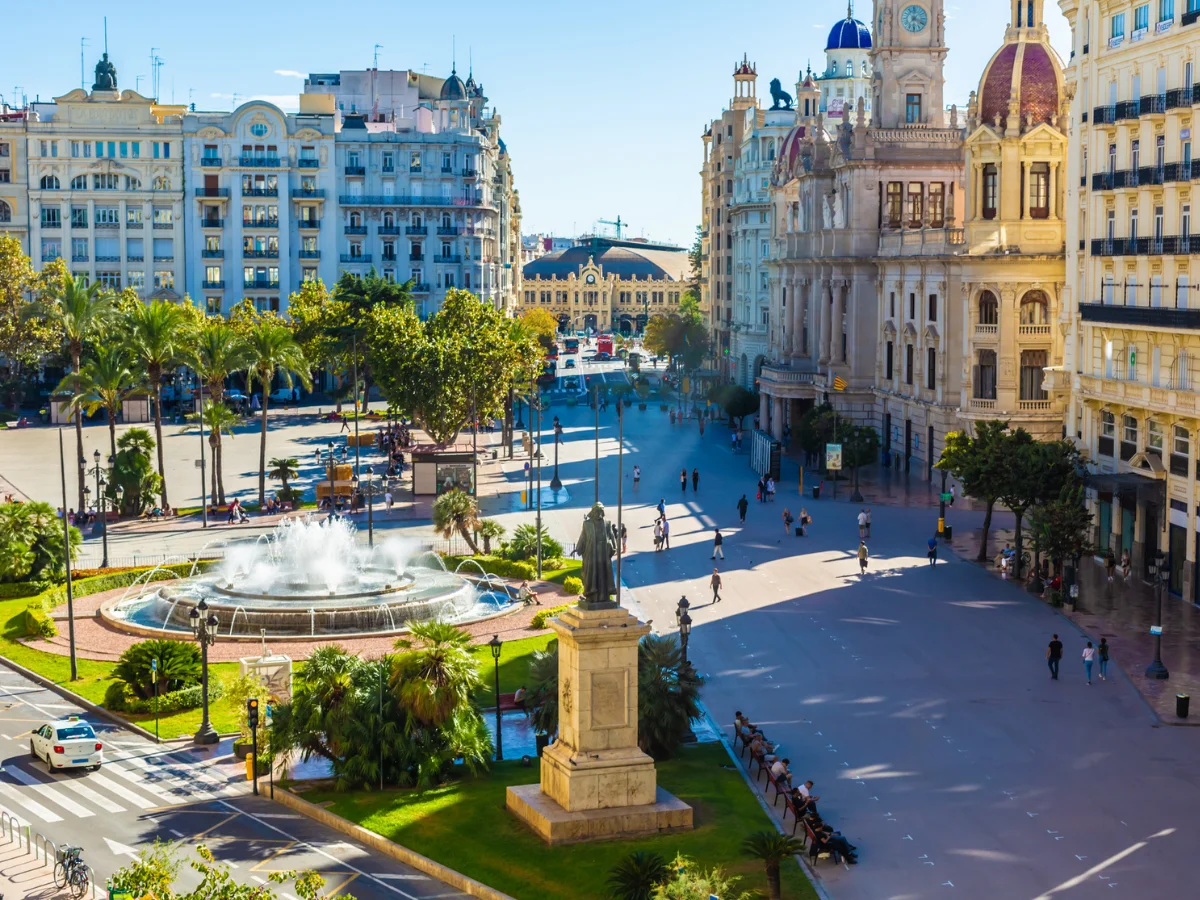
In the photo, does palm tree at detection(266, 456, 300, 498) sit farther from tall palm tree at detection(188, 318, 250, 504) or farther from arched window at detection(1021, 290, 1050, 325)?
arched window at detection(1021, 290, 1050, 325)

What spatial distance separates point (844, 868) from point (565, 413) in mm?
98758

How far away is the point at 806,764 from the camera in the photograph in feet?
122

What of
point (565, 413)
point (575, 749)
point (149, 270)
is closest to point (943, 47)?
point (565, 413)

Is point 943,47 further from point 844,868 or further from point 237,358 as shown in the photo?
point 844,868

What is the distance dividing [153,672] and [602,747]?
49.1 ft

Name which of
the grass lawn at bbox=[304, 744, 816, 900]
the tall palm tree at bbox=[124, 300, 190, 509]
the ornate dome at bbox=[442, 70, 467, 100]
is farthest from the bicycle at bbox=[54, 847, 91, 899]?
the ornate dome at bbox=[442, 70, 467, 100]

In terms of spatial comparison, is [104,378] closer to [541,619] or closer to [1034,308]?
[541,619]

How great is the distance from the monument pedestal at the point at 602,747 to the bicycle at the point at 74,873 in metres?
8.03

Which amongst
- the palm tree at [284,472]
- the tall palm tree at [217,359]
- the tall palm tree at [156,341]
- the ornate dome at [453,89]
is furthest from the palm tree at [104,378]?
the ornate dome at [453,89]

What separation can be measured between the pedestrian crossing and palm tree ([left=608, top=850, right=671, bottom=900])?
11.1 metres

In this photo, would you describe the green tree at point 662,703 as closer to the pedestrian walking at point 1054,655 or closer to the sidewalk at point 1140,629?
the pedestrian walking at point 1054,655

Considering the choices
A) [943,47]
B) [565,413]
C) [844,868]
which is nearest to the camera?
[844,868]

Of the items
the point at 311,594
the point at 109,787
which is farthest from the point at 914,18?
the point at 109,787

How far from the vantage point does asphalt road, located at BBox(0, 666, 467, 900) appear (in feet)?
102
